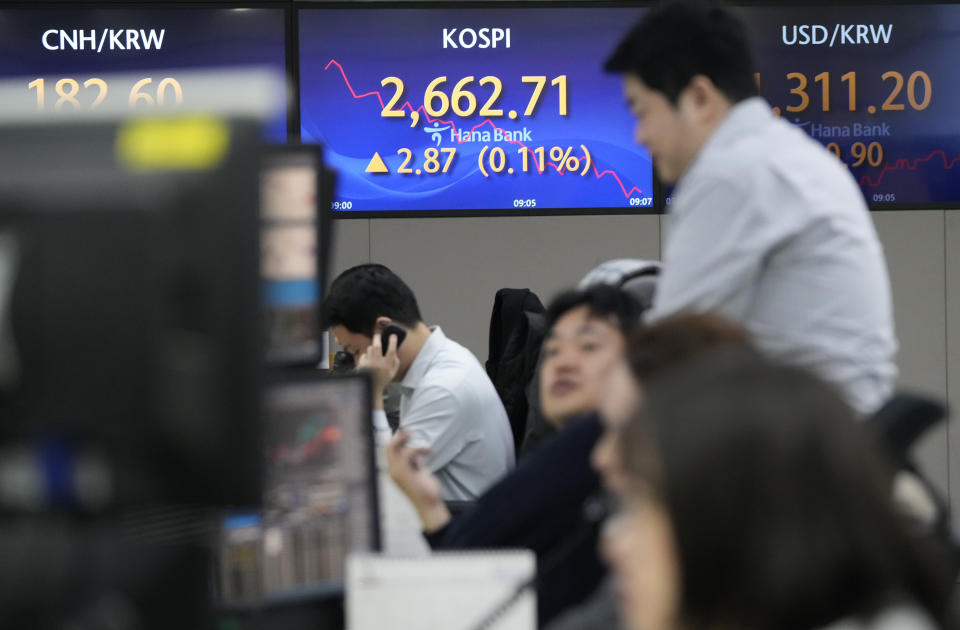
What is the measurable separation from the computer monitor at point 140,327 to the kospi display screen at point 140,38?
3.46 m

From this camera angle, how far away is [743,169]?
1557mm

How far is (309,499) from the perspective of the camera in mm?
1624

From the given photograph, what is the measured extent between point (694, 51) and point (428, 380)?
1.45 m

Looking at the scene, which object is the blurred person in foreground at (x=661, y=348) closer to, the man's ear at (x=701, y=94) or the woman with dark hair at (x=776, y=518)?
the woman with dark hair at (x=776, y=518)

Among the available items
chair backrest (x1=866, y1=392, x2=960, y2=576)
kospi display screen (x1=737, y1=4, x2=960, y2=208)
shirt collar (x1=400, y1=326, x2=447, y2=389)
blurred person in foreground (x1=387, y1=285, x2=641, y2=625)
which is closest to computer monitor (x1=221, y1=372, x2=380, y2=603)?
blurred person in foreground (x1=387, y1=285, x2=641, y2=625)

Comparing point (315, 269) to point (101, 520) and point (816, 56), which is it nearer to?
point (101, 520)

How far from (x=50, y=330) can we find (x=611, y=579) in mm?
839

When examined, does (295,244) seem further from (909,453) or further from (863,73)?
(863,73)

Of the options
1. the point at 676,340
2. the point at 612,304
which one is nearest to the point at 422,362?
the point at 612,304

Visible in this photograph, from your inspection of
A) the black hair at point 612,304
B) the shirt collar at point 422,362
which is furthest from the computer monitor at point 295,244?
the shirt collar at point 422,362

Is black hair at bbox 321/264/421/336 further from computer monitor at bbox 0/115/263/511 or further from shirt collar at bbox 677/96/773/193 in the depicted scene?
computer monitor at bbox 0/115/263/511

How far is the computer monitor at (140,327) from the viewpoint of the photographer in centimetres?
84

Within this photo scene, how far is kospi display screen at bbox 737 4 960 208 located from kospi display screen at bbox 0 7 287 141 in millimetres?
1729

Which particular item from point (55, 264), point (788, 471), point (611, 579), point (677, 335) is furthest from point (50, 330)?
point (611, 579)
